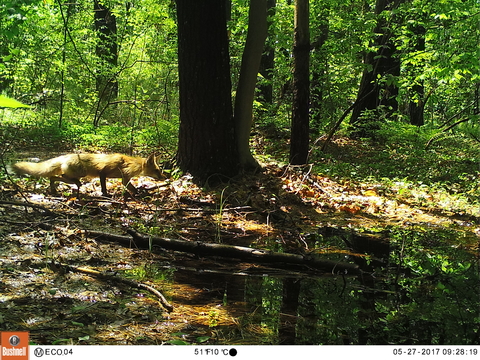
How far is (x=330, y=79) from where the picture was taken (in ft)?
32.8

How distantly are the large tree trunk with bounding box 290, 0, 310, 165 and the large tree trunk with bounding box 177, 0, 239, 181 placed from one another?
5.28 feet

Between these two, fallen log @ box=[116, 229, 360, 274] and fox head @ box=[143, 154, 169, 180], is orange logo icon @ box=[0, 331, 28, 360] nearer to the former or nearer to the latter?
fallen log @ box=[116, 229, 360, 274]

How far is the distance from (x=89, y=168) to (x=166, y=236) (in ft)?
7.89

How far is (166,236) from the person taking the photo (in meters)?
4.20

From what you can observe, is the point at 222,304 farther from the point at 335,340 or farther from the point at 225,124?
the point at 225,124

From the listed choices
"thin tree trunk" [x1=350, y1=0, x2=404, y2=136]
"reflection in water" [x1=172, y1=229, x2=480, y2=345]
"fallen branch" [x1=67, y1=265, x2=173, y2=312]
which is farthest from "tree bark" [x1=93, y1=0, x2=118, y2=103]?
"reflection in water" [x1=172, y1=229, x2=480, y2=345]

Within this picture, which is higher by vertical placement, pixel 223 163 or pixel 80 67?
pixel 80 67

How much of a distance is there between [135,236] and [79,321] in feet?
5.11

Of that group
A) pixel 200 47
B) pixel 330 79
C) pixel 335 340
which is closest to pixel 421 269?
pixel 335 340

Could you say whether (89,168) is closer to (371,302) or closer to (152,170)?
(152,170)

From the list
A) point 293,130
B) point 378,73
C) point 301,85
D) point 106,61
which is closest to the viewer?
point 301,85

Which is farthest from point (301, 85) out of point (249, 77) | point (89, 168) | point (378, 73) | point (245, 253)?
point (245, 253)
